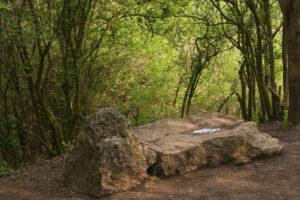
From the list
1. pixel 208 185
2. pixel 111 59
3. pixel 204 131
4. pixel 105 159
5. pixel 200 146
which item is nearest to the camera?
pixel 105 159

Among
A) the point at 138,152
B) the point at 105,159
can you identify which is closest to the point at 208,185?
the point at 138,152

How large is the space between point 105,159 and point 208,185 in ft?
3.82

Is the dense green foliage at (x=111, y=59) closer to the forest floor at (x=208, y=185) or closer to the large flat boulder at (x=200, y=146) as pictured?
the forest floor at (x=208, y=185)

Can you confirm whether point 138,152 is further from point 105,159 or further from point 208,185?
point 208,185

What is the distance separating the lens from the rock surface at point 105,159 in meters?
5.37

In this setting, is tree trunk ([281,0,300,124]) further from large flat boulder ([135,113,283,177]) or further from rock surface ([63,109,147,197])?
rock surface ([63,109,147,197])

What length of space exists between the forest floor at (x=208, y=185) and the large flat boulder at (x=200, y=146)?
0.34ft

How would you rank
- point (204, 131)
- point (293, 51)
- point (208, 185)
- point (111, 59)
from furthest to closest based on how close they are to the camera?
point (111, 59) < point (293, 51) < point (204, 131) < point (208, 185)

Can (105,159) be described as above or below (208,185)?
above

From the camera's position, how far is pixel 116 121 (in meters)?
5.69

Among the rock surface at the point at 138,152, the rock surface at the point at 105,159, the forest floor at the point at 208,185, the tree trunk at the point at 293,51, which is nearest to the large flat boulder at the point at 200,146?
the rock surface at the point at 138,152

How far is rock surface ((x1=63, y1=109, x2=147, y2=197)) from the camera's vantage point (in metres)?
5.37

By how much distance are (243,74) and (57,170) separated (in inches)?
257

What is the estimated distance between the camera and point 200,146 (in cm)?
601
